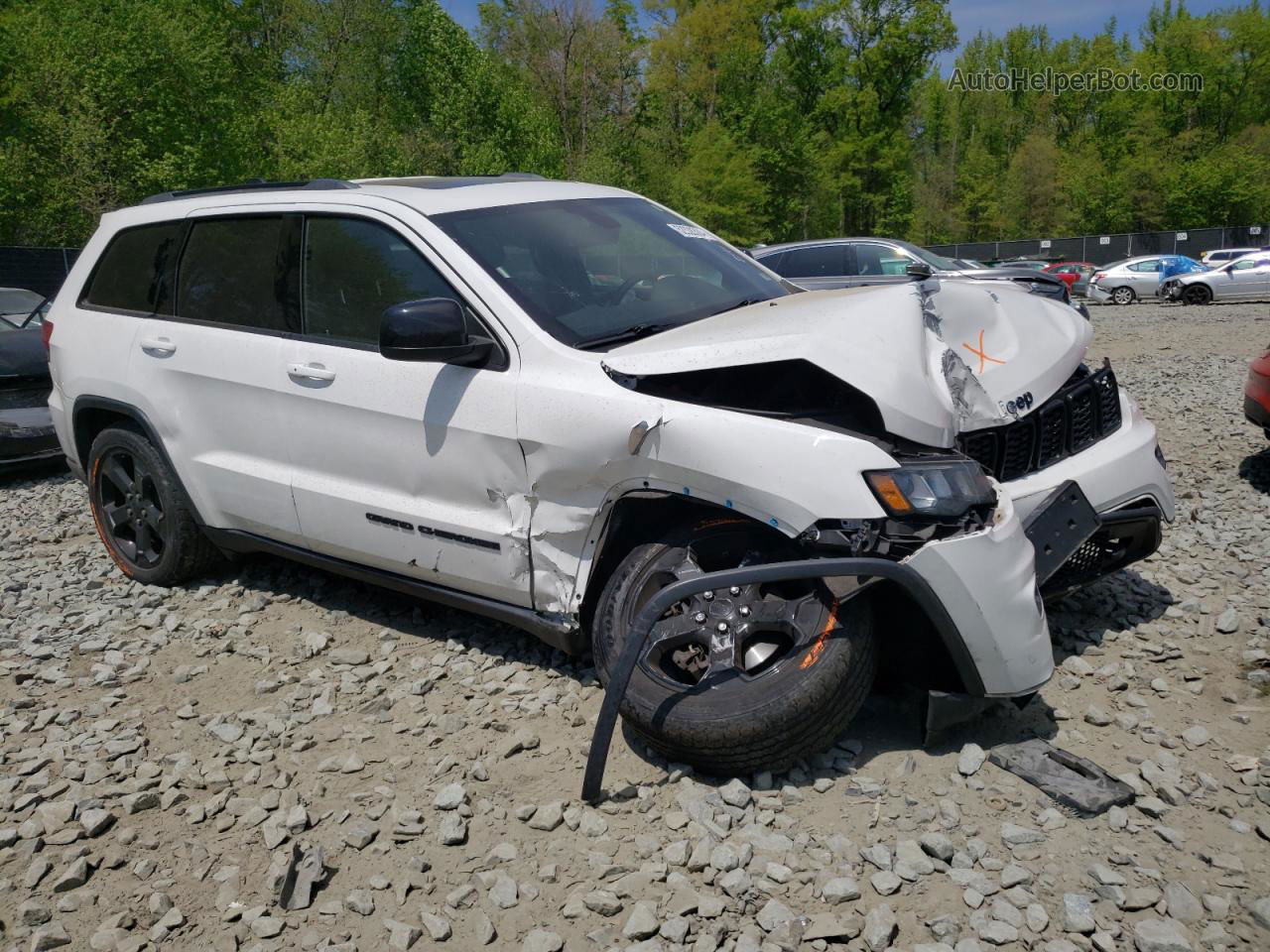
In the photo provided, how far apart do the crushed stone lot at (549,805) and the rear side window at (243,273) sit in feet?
4.60

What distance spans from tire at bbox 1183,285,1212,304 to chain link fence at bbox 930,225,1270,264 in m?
21.3

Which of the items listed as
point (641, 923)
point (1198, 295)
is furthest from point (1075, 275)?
point (641, 923)

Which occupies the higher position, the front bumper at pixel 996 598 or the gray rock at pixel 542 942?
→ the front bumper at pixel 996 598

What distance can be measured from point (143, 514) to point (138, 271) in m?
1.19

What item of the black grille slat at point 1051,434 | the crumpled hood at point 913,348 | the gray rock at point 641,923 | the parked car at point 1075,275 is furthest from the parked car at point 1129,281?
the gray rock at point 641,923

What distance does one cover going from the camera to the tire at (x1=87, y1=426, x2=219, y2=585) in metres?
4.99

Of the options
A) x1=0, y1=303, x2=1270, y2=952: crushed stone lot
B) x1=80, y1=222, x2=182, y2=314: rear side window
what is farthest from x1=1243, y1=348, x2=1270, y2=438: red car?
x1=80, y1=222, x2=182, y2=314: rear side window

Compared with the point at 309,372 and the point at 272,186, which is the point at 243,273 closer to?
the point at 272,186

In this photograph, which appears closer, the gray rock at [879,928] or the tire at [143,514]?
the gray rock at [879,928]

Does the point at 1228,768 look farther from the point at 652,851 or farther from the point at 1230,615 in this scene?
the point at 652,851

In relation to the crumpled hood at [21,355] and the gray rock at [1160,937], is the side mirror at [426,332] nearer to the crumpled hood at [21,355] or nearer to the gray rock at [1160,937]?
the gray rock at [1160,937]

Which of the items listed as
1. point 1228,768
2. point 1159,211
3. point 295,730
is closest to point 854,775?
point 1228,768

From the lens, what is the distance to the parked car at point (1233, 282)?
2625 centimetres

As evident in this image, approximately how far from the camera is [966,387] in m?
3.34
